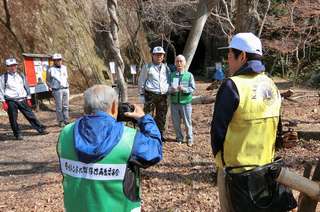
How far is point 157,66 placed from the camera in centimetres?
782

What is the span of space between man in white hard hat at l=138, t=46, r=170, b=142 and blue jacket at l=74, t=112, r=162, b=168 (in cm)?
524

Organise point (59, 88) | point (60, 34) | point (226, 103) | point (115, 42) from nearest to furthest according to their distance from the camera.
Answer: point (226, 103), point (115, 42), point (59, 88), point (60, 34)

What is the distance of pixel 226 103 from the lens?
310cm

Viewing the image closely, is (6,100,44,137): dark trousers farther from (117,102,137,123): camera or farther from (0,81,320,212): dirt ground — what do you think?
(117,102,137,123): camera

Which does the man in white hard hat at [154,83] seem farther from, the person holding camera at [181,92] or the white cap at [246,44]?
the white cap at [246,44]

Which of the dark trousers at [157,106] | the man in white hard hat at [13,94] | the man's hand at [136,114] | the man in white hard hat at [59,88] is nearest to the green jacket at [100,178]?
the man's hand at [136,114]

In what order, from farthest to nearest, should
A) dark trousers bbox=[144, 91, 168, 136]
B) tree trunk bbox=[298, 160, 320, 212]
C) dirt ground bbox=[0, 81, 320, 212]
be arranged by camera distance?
dark trousers bbox=[144, 91, 168, 136] → dirt ground bbox=[0, 81, 320, 212] → tree trunk bbox=[298, 160, 320, 212]

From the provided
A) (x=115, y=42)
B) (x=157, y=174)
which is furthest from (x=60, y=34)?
(x=157, y=174)

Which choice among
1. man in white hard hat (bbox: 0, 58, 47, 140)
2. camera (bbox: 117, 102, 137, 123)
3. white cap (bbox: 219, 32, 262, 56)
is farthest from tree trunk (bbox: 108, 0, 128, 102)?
camera (bbox: 117, 102, 137, 123)

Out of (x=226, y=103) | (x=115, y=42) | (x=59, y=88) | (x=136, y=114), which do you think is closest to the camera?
(x=136, y=114)

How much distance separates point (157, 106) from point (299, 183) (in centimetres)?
476

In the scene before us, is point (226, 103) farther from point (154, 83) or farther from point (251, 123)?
point (154, 83)

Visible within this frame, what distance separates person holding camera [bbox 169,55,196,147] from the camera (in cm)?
770

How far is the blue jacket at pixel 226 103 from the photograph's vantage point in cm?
310
